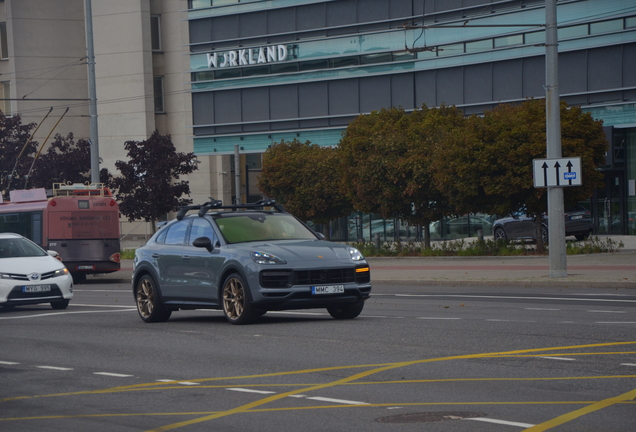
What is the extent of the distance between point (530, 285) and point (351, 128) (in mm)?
18224

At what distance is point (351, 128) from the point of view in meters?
40.0

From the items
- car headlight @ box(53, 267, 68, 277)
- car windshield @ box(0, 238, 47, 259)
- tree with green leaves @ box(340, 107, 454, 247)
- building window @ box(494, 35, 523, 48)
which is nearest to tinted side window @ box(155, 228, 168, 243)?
car headlight @ box(53, 267, 68, 277)

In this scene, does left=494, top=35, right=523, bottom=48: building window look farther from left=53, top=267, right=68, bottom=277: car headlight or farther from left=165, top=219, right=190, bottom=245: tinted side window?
left=165, top=219, right=190, bottom=245: tinted side window

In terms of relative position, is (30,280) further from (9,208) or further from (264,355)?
(9,208)

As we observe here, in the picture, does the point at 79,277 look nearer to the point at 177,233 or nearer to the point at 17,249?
the point at 17,249

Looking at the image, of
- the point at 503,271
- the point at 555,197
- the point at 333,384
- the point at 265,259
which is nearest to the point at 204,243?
the point at 265,259

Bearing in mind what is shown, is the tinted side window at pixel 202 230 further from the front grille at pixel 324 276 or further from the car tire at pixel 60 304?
the car tire at pixel 60 304

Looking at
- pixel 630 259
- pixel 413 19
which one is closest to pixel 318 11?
pixel 413 19

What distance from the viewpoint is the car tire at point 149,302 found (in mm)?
15797

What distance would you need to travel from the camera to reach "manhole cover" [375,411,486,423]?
7.48 metres

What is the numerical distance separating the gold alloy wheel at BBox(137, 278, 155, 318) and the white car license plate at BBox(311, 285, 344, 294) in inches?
126

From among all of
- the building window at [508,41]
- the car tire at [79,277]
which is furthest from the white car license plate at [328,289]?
the building window at [508,41]

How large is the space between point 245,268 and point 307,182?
3023 cm

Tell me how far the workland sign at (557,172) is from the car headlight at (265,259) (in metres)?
10.3
